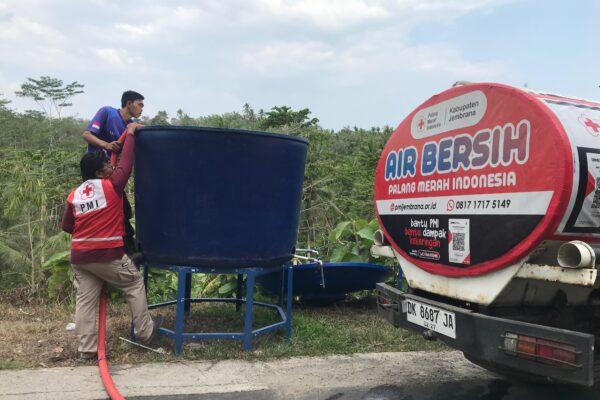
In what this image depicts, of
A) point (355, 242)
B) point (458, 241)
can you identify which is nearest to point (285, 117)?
point (355, 242)

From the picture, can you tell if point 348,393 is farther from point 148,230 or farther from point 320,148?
point 320,148

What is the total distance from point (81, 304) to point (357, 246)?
10.8ft

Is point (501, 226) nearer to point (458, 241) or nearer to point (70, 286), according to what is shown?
point (458, 241)

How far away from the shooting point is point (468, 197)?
318cm

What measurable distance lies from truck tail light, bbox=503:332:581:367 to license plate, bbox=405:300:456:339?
1.41ft

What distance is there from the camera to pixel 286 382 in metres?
3.84

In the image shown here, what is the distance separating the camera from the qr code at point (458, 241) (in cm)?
323

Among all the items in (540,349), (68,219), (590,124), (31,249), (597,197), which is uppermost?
(590,124)

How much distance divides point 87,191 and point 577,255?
3286 millimetres

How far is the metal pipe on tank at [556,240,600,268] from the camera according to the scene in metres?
2.49

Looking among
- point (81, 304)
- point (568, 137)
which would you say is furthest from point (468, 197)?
point (81, 304)

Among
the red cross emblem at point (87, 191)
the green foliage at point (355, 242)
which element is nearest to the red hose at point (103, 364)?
the red cross emblem at point (87, 191)

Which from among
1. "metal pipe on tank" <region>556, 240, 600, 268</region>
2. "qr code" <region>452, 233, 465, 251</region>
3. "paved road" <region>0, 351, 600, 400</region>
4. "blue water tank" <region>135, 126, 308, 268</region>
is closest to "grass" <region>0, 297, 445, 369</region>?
"paved road" <region>0, 351, 600, 400</region>

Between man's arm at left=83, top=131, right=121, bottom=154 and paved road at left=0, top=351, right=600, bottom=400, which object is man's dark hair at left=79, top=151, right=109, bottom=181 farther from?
paved road at left=0, top=351, right=600, bottom=400
